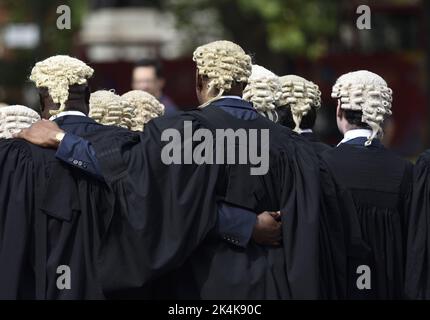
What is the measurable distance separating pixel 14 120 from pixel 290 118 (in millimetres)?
1638

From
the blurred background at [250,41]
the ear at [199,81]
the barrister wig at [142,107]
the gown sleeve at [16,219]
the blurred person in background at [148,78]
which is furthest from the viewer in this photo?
the blurred background at [250,41]

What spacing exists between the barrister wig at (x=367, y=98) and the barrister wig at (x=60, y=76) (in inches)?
54.2

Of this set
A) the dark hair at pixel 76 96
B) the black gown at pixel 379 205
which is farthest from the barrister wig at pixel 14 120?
the black gown at pixel 379 205

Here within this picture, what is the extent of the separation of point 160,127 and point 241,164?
45 cm

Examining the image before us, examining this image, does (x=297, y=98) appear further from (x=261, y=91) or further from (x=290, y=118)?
(x=261, y=91)

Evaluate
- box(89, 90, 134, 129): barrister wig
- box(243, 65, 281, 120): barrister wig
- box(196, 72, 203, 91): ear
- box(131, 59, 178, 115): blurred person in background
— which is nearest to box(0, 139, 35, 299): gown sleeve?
box(89, 90, 134, 129): barrister wig

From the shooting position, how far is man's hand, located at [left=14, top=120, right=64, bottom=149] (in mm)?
6562

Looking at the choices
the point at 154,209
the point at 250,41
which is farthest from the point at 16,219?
the point at 250,41

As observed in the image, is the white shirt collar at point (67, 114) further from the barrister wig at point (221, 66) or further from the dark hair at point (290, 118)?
the dark hair at point (290, 118)

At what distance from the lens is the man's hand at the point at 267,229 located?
21.0 ft

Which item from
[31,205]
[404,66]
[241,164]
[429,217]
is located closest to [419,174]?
[429,217]

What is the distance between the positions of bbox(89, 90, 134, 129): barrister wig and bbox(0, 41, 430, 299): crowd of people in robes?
0.30m

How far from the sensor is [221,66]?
656cm

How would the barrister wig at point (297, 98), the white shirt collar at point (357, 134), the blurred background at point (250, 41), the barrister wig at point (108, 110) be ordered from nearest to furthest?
the white shirt collar at point (357, 134) → the barrister wig at point (108, 110) → the barrister wig at point (297, 98) → the blurred background at point (250, 41)
